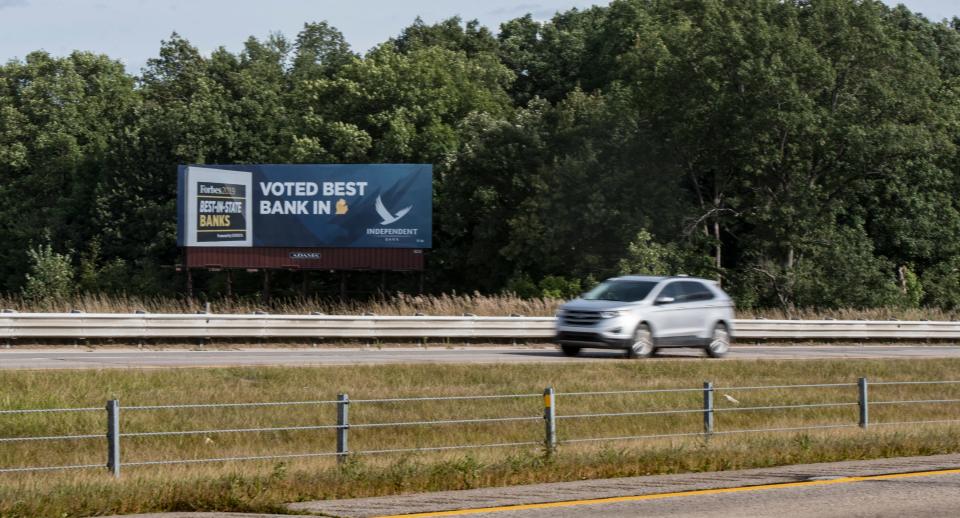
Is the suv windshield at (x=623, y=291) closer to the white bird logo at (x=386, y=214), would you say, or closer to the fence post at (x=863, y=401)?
the fence post at (x=863, y=401)

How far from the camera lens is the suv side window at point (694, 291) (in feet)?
97.0

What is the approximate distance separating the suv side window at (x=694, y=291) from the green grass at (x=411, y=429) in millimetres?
1693

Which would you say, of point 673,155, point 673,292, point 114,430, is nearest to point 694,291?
point 673,292

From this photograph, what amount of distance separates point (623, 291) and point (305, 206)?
1207 inches

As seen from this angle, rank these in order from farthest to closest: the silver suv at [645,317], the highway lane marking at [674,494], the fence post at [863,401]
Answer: the silver suv at [645,317] < the fence post at [863,401] < the highway lane marking at [674,494]

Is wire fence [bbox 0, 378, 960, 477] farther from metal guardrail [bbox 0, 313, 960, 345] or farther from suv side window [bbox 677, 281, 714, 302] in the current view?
metal guardrail [bbox 0, 313, 960, 345]

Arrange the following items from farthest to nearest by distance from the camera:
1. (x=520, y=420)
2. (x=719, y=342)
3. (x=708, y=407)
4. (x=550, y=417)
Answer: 1. (x=719, y=342)
2. (x=520, y=420)
3. (x=708, y=407)
4. (x=550, y=417)

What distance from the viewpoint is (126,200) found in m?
81.1

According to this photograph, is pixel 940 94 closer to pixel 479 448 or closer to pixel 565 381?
pixel 565 381

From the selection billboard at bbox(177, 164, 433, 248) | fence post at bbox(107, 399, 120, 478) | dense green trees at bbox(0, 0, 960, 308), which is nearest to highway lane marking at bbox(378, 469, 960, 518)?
fence post at bbox(107, 399, 120, 478)

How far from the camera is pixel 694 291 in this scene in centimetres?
2986

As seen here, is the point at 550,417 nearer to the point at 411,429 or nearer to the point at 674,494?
the point at 674,494

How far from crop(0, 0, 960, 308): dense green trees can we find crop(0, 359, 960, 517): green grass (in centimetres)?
2431

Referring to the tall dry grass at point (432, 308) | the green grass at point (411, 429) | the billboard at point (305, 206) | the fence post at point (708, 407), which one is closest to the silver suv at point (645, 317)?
the green grass at point (411, 429)
